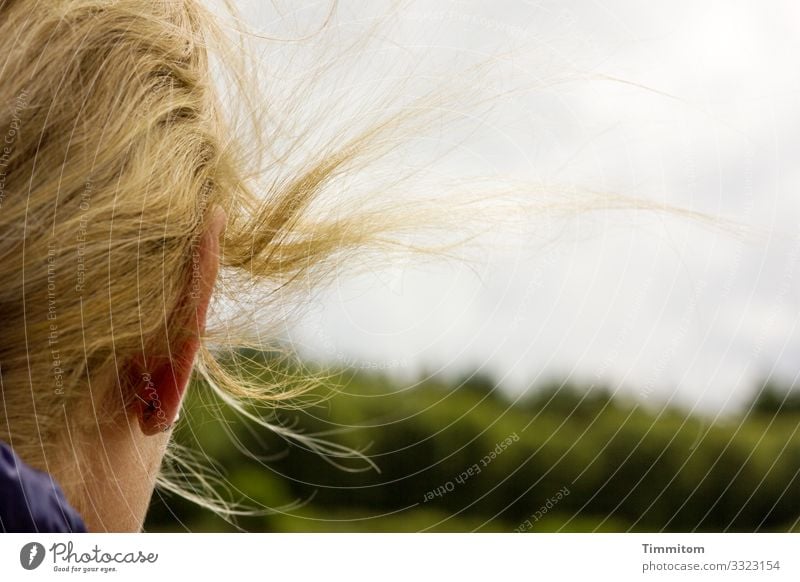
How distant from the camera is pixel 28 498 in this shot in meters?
0.58

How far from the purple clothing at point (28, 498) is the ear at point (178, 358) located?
0.09 metres

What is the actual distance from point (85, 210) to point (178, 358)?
0.14 meters

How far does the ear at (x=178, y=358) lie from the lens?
2.28 ft

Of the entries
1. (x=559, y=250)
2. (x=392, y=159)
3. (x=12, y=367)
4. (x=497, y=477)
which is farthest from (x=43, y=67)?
(x=497, y=477)

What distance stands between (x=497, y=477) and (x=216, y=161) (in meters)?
2.00

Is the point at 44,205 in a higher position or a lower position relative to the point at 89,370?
higher

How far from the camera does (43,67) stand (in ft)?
2.16

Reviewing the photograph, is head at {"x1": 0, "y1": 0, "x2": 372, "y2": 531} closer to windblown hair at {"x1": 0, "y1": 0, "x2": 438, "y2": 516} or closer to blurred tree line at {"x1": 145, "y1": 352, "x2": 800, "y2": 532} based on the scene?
windblown hair at {"x1": 0, "y1": 0, "x2": 438, "y2": 516}

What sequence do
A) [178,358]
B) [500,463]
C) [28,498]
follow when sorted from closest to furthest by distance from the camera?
[28,498] < [178,358] < [500,463]

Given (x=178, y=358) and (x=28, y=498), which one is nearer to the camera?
(x=28, y=498)
